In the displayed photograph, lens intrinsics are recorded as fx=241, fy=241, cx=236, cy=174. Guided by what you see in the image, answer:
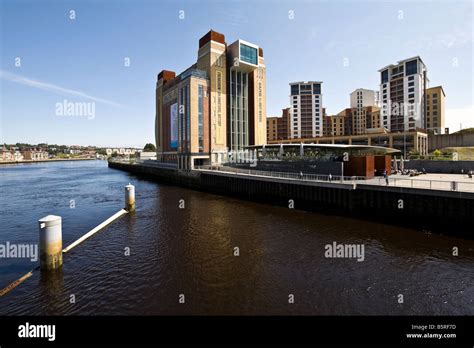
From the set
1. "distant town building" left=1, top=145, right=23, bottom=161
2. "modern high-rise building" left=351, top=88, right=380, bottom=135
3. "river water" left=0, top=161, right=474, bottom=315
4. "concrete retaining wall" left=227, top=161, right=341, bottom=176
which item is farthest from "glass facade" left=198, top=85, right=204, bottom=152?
"distant town building" left=1, top=145, right=23, bottom=161

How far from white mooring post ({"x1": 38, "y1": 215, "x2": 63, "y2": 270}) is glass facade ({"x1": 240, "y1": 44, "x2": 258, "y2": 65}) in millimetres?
53236

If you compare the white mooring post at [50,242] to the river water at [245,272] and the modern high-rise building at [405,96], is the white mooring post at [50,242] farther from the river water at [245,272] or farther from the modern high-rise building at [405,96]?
the modern high-rise building at [405,96]

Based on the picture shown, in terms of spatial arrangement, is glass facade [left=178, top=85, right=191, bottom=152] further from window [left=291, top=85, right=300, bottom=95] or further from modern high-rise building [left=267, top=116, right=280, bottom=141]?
window [left=291, top=85, right=300, bottom=95]

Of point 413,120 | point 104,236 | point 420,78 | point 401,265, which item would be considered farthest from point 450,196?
point 420,78

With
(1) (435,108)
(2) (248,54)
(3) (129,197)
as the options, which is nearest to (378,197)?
(3) (129,197)

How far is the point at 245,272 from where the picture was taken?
12.2m

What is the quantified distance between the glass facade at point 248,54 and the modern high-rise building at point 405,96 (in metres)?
72.1

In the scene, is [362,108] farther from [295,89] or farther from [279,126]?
[279,126]

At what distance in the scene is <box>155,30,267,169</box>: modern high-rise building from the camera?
54.6m

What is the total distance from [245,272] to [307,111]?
123 m
